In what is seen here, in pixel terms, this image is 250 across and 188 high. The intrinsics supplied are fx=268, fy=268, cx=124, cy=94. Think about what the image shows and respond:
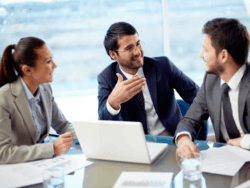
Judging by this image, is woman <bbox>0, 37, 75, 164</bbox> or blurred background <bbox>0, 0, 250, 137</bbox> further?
blurred background <bbox>0, 0, 250, 137</bbox>

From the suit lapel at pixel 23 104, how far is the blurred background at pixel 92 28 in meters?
2.19

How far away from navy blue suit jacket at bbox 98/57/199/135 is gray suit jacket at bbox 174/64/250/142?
43 centimetres

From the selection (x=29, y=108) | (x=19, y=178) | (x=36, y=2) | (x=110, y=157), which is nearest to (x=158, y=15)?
(x=36, y=2)

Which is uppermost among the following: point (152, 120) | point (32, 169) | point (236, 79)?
point (236, 79)

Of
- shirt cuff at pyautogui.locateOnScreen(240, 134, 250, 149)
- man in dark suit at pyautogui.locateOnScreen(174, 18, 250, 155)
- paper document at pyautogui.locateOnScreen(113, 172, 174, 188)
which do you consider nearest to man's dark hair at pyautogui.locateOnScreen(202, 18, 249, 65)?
man in dark suit at pyautogui.locateOnScreen(174, 18, 250, 155)

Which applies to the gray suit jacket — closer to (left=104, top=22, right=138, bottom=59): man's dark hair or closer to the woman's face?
(left=104, top=22, right=138, bottom=59): man's dark hair

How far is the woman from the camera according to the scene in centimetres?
163

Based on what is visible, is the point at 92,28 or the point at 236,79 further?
the point at 92,28

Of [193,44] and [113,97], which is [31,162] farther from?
[193,44]

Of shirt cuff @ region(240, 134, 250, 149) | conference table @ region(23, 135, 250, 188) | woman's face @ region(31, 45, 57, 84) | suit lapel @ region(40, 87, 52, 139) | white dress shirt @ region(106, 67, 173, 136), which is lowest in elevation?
white dress shirt @ region(106, 67, 173, 136)

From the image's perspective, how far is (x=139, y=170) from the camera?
1.30 m

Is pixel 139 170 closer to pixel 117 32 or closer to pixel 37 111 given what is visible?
pixel 37 111

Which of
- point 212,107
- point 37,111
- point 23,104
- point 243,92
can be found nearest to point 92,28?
point 37,111

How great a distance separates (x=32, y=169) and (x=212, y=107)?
119cm
